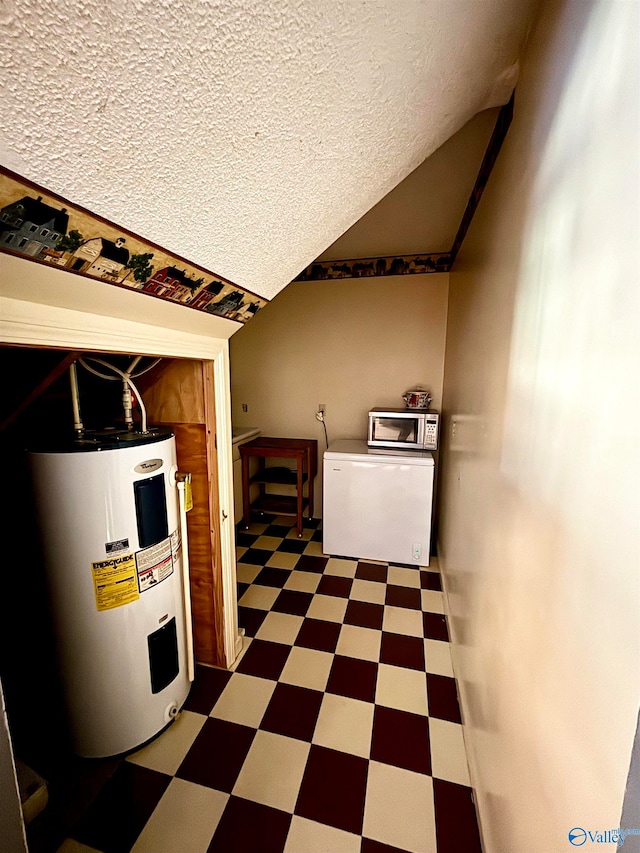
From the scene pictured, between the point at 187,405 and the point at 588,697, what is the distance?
4.68ft

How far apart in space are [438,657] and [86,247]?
2083mm

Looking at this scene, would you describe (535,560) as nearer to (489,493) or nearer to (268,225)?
(489,493)

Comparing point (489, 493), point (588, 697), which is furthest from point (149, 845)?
point (489, 493)

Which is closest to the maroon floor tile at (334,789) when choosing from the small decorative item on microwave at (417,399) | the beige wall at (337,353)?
the beige wall at (337,353)

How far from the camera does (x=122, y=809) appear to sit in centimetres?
108

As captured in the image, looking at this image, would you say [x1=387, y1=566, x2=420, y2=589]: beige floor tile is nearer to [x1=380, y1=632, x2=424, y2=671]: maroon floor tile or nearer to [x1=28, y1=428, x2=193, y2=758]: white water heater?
[x1=380, y1=632, x2=424, y2=671]: maroon floor tile

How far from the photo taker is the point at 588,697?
1.63ft

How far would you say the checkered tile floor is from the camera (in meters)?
1.03

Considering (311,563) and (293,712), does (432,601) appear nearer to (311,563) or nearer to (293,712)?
(311,563)

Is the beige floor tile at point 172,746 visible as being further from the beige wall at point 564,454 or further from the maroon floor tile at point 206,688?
the beige wall at point 564,454

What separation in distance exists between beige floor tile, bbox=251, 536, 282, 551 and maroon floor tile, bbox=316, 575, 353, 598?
580 millimetres

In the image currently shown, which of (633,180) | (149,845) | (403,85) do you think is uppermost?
(403,85)

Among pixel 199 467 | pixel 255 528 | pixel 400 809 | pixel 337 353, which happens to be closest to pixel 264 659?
pixel 400 809

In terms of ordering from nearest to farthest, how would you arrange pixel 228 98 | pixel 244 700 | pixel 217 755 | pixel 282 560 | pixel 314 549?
pixel 228 98 < pixel 217 755 < pixel 244 700 < pixel 282 560 < pixel 314 549
